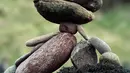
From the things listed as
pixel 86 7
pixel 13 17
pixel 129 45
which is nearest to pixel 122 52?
pixel 129 45

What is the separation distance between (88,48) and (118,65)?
154 millimetres

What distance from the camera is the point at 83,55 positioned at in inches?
78.0

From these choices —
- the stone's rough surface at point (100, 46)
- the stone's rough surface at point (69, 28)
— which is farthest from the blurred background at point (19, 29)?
the stone's rough surface at point (100, 46)

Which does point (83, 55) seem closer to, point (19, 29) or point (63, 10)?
point (63, 10)

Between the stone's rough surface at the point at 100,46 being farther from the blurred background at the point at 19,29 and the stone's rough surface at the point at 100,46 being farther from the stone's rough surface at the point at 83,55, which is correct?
the blurred background at the point at 19,29

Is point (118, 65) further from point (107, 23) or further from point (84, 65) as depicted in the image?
point (107, 23)

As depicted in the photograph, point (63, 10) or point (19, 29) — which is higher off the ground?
point (63, 10)

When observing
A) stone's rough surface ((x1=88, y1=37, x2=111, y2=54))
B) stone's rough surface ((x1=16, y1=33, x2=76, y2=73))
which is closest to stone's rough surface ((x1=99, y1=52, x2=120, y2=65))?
stone's rough surface ((x1=88, y1=37, x2=111, y2=54))

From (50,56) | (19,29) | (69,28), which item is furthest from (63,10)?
(19,29)

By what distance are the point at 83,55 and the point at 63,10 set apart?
212mm

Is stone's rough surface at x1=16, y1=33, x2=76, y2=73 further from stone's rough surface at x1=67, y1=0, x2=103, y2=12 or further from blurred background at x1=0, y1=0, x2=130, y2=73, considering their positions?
blurred background at x1=0, y1=0, x2=130, y2=73

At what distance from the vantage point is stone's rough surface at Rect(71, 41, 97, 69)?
6.45 ft

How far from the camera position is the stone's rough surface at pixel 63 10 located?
1953 mm

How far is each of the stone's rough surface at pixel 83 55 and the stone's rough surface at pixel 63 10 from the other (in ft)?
0.37
